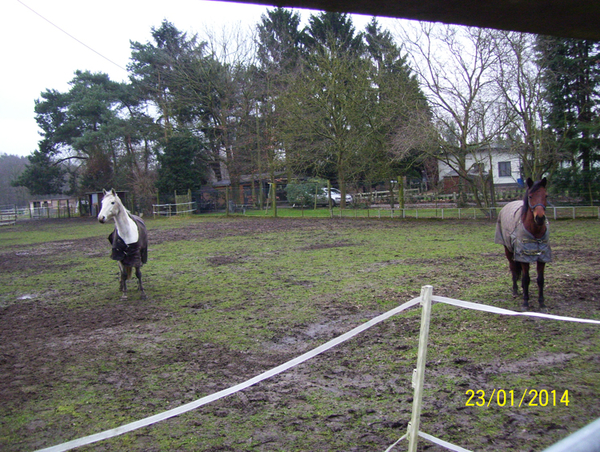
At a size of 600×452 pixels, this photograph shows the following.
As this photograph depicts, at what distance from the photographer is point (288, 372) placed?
12.7ft

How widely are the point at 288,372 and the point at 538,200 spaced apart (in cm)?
361

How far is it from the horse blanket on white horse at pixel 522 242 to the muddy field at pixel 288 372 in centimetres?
65

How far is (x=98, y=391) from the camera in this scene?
11.9ft

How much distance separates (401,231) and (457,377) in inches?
481

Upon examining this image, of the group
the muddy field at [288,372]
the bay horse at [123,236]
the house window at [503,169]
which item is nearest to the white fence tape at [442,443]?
the muddy field at [288,372]

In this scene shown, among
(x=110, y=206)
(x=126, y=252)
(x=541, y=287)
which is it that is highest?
(x=110, y=206)

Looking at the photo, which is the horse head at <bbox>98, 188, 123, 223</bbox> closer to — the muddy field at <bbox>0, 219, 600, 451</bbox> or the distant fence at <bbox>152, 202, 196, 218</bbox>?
the muddy field at <bbox>0, 219, 600, 451</bbox>

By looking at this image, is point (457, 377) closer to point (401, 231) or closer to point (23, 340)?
point (23, 340)

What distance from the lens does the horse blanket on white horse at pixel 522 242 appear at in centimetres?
525

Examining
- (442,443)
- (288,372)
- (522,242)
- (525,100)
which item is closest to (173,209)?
(525,100)

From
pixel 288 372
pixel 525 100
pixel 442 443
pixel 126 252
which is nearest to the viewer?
pixel 442 443

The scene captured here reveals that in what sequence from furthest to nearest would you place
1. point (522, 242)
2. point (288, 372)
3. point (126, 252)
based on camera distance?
point (126, 252) → point (522, 242) → point (288, 372)

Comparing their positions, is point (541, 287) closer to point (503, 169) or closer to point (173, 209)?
point (173, 209)

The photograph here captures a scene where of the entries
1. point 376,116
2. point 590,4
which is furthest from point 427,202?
point 590,4
